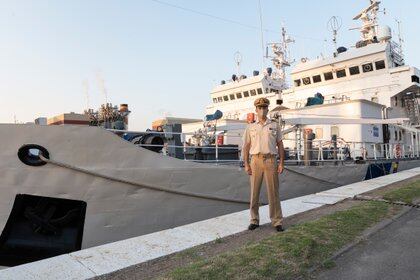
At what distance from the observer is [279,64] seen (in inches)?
1006

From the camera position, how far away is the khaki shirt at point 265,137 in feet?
16.3

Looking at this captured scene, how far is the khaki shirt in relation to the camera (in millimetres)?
4973

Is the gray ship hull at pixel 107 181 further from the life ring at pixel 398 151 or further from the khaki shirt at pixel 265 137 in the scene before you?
the life ring at pixel 398 151

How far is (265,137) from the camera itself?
500 centimetres

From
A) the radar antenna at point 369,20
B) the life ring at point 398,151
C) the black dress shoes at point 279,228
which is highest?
the radar antenna at point 369,20

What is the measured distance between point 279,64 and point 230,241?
22.2 m

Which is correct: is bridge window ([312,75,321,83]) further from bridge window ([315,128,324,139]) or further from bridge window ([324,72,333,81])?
bridge window ([315,128,324,139])

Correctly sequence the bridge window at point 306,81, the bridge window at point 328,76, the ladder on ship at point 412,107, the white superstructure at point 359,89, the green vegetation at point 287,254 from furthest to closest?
the bridge window at point 306,81, the bridge window at point 328,76, the ladder on ship at point 412,107, the white superstructure at point 359,89, the green vegetation at point 287,254

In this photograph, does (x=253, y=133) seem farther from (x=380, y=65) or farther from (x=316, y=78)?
(x=316, y=78)

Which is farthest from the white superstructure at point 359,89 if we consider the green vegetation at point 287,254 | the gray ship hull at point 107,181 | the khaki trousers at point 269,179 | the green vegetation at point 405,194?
the khaki trousers at point 269,179

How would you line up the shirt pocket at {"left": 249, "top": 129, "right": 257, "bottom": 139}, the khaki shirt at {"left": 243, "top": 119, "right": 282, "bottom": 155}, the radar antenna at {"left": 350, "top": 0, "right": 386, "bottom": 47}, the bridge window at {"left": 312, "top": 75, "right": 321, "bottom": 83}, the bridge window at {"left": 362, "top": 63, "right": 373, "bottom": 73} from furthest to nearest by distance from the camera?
the radar antenna at {"left": 350, "top": 0, "right": 386, "bottom": 47} < the bridge window at {"left": 312, "top": 75, "right": 321, "bottom": 83} < the bridge window at {"left": 362, "top": 63, "right": 373, "bottom": 73} < the shirt pocket at {"left": 249, "top": 129, "right": 257, "bottom": 139} < the khaki shirt at {"left": 243, "top": 119, "right": 282, "bottom": 155}

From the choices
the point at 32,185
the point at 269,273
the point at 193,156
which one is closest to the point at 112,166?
the point at 32,185

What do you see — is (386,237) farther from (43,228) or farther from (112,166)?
(43,228)

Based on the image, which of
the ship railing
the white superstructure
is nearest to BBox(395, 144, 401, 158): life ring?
the ship railing
